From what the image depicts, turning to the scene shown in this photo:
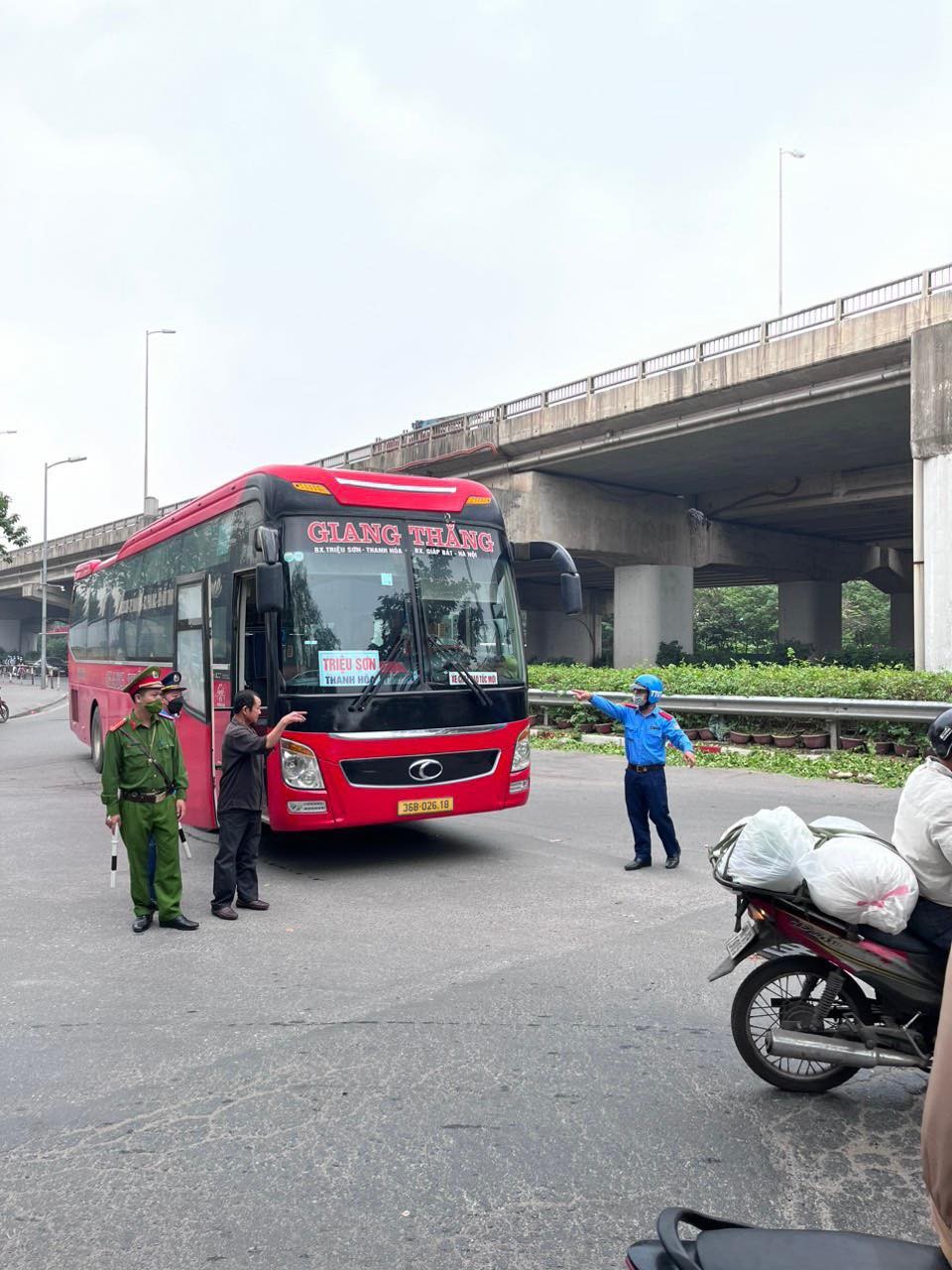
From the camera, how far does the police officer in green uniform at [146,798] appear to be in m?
6.76

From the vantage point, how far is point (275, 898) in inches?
302

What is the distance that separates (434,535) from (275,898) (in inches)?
132

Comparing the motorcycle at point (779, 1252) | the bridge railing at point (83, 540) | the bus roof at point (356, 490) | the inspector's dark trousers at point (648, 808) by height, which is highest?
the bridge railing at point (83, 540)

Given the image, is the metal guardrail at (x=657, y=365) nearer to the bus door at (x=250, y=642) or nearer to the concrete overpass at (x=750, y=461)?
the concrete overpass at (x=750, y=461)

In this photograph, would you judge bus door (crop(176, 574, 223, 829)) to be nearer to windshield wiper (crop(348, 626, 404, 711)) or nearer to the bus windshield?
the bus windshield

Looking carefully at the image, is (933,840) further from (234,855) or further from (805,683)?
(805,683)

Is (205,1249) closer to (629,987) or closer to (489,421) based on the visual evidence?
(629,987)

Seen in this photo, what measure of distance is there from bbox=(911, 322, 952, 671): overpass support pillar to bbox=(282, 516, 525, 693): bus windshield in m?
11.9

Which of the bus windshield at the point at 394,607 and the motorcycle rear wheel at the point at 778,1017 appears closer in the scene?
the motorcycle rear wheel at the point at 778,1017

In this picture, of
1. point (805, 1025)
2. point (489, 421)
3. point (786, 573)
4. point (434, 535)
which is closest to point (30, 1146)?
point (805, 1025)

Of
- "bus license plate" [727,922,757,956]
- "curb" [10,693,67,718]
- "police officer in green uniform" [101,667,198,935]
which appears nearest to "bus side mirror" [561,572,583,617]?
"police officer in green uniform" [101,667,198,935]

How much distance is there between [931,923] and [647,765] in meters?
4.53

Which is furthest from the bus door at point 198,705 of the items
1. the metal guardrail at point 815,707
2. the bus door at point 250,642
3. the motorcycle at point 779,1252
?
the motorcycle at point 779,1252

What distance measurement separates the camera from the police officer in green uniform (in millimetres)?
6762
